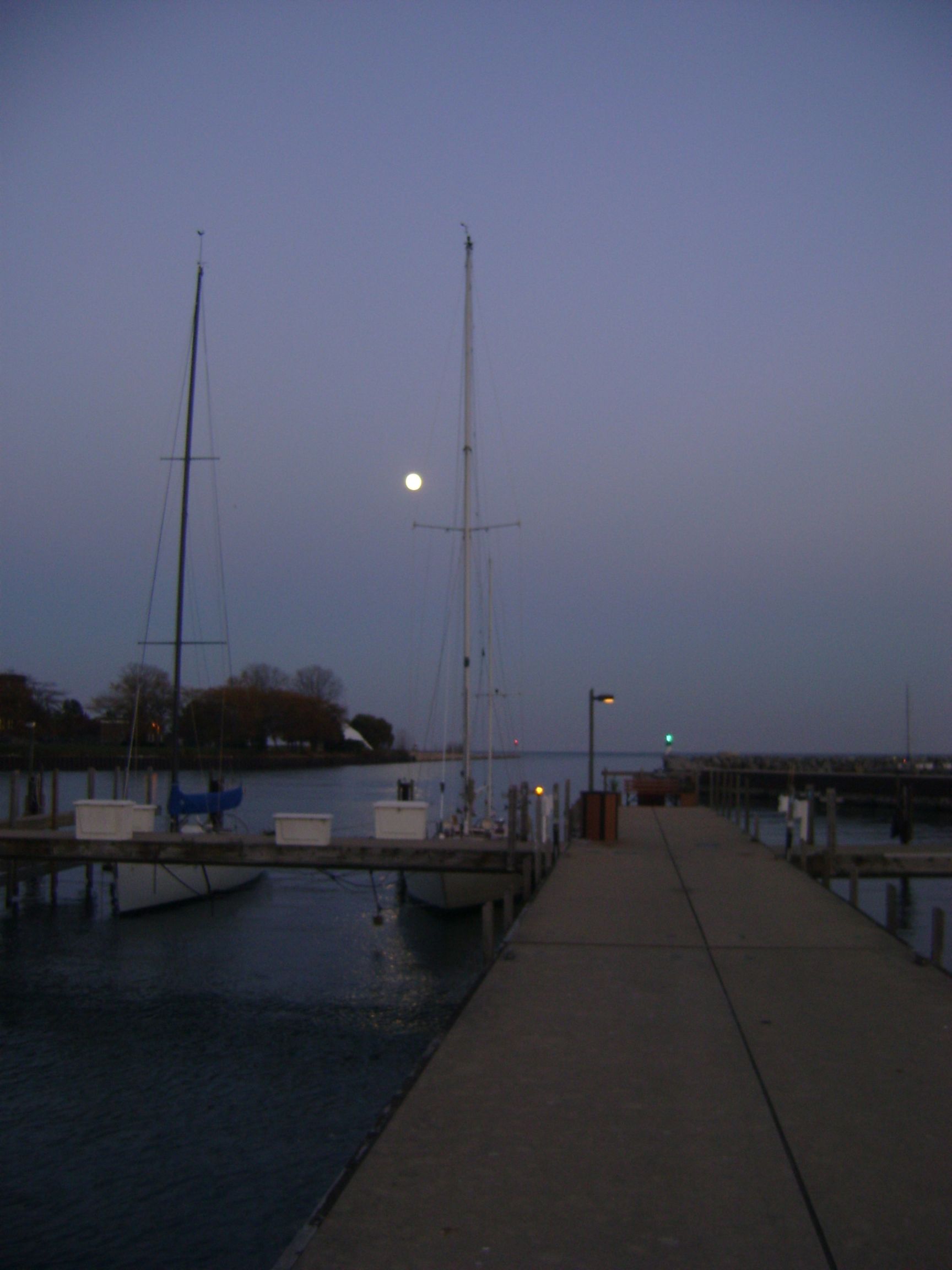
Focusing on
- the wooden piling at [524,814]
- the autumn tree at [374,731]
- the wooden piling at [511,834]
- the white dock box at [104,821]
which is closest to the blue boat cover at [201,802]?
the white dock box at [104,821]

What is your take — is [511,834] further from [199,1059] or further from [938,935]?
[938,935]

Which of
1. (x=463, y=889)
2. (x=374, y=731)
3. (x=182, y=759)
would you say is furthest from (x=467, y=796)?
(x=374, y=731)

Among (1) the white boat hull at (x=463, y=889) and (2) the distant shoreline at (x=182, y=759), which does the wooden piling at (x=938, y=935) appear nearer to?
(1) the white boat hull at (x=463, y=889)

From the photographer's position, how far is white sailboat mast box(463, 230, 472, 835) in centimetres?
2341

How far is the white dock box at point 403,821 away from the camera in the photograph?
62.6 ft

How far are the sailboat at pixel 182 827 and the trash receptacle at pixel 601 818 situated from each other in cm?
802

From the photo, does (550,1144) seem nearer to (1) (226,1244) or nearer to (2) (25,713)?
(1) (226,1244)

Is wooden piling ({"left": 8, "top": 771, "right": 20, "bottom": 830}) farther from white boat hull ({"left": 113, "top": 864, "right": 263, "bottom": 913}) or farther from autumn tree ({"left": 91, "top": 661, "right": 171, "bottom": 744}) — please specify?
autumn tree ({"left": 91, "top": 661, "right": 171, "bottom": 744})

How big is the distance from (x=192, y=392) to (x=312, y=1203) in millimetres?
22942

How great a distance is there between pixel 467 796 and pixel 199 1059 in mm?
9810

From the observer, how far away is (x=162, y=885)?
24844 millimetres

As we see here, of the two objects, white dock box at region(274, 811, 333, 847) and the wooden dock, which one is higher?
white dock box at region(274, 811, 333, 847)

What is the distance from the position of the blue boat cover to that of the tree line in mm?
62243

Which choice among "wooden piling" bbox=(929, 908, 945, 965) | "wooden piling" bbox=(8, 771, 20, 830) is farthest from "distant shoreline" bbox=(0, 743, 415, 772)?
"wooden piling" bbox=(929, 908, 945, 965)
